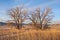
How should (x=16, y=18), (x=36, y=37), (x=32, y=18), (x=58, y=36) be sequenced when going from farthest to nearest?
(x=16, y=18) → (x=32, y=18) → (x=58, y=36) → (x=36, y=37)

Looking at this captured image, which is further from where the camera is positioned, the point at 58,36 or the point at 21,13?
the point at 21,13

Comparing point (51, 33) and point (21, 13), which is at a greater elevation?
point (21, 13)

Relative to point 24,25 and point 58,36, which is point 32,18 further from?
point 58,36

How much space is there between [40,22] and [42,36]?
1911 cm

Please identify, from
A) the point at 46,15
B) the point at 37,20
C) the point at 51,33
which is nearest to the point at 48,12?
the point at 46,15

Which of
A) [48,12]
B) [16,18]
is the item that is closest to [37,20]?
[48,12]

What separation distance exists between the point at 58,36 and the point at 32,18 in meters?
18.3

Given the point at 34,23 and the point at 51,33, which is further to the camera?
the point at 34,23

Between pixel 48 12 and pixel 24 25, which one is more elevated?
pixel 48 12

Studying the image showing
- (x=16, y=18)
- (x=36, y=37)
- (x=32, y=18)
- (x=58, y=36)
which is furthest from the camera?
(x=16, y=18)

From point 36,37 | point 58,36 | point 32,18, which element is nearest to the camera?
point 36,37

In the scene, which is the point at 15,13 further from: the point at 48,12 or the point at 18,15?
the point at 48,12

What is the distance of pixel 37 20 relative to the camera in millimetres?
29656

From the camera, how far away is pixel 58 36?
11.0 metres
